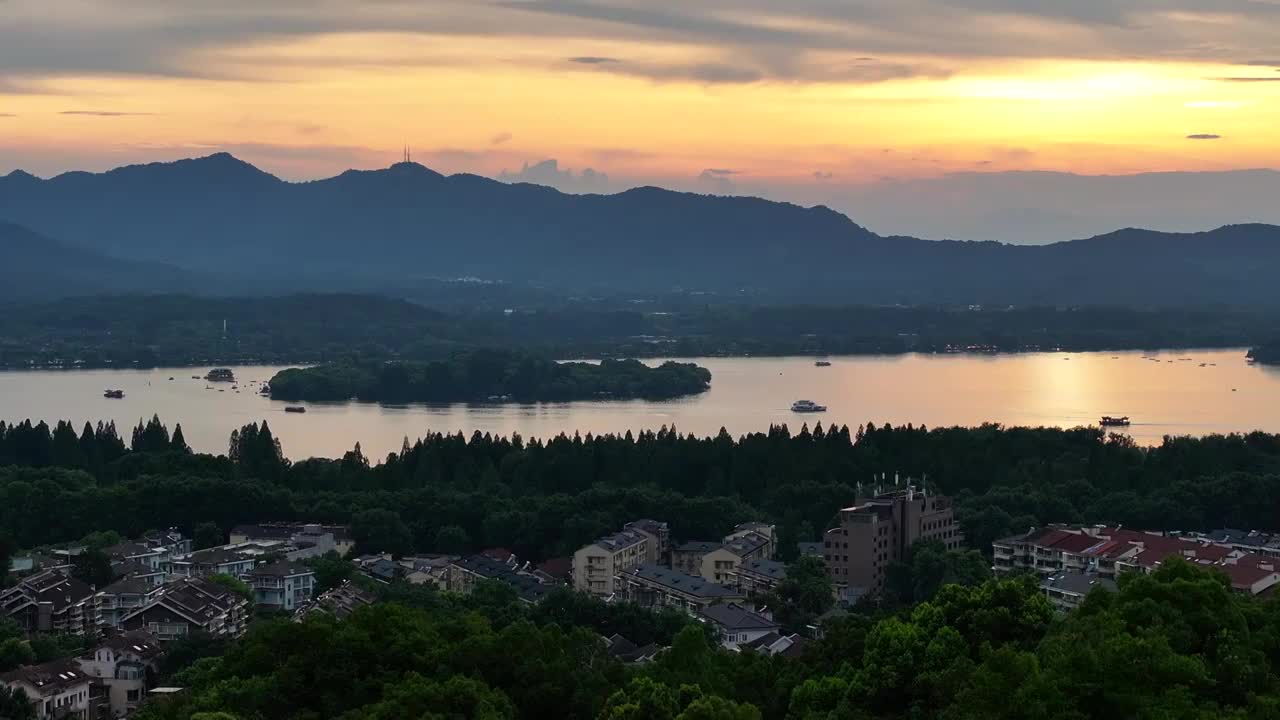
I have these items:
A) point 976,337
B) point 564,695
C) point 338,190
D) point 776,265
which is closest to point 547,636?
point 564,695

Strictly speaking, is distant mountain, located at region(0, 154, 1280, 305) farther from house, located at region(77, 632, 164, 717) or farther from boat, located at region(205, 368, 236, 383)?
house, located at region(77, 632, 164, 717)

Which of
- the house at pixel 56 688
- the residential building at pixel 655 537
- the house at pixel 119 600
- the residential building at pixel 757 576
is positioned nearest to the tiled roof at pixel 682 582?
the residential building at pixel 757 576

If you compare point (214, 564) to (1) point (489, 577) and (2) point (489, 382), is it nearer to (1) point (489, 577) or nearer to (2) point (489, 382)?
(1) point (489, 577)

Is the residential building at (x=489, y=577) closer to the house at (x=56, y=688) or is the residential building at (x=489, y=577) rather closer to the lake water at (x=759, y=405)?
the house at (x=56, y=688)

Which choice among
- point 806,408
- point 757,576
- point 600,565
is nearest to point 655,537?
point 600,565

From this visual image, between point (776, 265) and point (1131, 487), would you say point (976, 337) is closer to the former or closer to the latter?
point (1131, 487)

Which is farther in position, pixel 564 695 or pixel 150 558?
pixel 150 558
